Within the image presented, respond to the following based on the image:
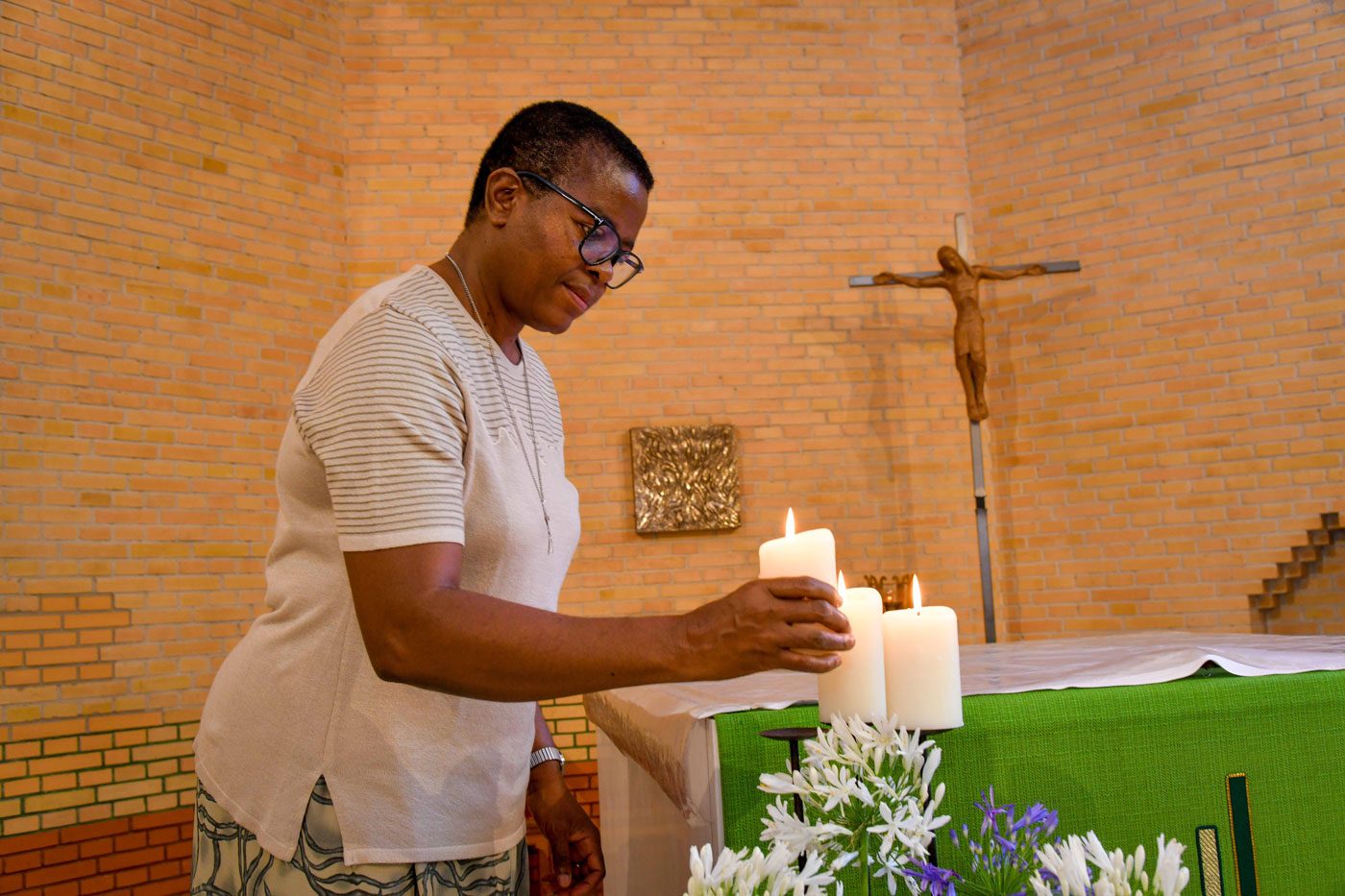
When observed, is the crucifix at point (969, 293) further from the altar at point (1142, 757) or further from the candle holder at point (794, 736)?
the candle holder at point (794, 736)

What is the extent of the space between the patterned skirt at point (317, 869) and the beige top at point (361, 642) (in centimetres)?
2

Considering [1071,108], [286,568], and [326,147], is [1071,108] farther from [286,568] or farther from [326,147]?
[286,568]

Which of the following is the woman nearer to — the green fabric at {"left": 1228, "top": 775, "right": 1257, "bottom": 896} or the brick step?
the green fabric at {"left": 1228, "top": 775, "right": 1257, "bottom": 896}

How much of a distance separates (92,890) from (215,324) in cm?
283

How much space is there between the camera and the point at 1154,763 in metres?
1.70

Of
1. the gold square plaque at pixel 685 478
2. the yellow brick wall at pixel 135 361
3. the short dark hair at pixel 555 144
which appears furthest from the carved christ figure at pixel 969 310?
the short dark hair at pixel 555 144

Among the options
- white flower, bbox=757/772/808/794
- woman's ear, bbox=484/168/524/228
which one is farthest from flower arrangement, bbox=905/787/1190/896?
woman's ear, bbox=484/168/524/228

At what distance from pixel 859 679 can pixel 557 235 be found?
2.35ft

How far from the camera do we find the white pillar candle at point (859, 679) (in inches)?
52.1

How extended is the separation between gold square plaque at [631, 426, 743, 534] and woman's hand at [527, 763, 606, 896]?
16.3 ft

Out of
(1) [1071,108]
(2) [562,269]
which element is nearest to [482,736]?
(2) [562,269]

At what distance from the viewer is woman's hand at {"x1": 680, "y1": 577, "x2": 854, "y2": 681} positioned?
3.58ft

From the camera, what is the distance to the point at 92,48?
5777 mm

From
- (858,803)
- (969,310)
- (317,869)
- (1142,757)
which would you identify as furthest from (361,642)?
(969,310)
